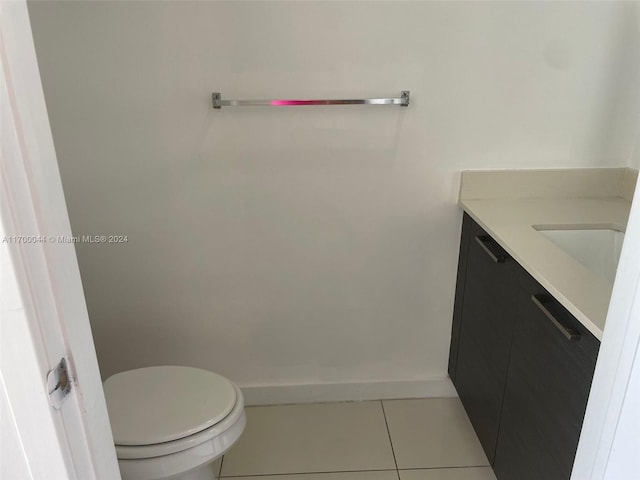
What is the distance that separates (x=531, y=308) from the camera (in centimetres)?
126

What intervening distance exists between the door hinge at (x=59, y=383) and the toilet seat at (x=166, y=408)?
0.68m

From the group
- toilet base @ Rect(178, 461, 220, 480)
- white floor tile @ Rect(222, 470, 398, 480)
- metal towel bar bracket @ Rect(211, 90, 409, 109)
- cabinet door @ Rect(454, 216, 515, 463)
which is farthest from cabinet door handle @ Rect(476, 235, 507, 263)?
toilet base @ Rect(178, 461, 220, 480)

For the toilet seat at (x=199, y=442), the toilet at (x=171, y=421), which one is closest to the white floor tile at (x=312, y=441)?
the toilet at (x=171, y=421)

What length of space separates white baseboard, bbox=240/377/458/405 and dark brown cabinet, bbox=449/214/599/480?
0.15 metres

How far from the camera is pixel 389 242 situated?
1790 mm

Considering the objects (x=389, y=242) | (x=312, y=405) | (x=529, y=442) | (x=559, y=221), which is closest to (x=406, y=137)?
(x=389, y=242)

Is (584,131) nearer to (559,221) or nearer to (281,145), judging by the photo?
(559,221)

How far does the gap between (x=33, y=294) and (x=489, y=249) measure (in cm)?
125

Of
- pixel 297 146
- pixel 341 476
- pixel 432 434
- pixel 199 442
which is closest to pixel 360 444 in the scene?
pixel 341 476

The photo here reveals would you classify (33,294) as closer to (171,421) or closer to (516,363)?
(171,421)

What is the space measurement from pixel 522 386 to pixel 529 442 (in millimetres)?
137

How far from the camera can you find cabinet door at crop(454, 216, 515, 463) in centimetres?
143

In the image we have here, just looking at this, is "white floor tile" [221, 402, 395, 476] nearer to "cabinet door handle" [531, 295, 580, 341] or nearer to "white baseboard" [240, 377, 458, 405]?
"white baseboard" [240, 377, 458, 405]

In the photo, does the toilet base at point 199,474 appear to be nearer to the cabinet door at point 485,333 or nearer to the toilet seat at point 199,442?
the toilet seat at point 199,442
